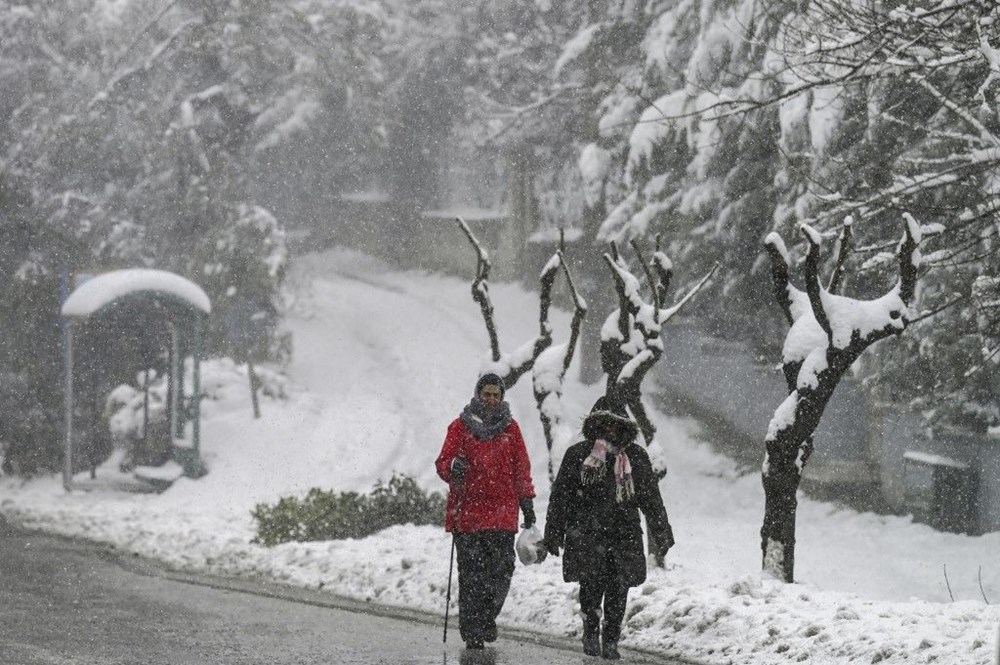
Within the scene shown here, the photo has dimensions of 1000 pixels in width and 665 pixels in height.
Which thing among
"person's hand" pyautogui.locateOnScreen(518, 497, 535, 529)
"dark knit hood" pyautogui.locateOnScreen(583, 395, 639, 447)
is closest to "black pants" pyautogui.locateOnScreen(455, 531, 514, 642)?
"person's hand" pyautogui.locateOnScreen(518, 497, 535, 529)

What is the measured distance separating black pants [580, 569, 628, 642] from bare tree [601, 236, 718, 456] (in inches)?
148

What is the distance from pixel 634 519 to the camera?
8992 mm

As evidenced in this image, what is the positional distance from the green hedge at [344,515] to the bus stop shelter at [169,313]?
6.55 metres

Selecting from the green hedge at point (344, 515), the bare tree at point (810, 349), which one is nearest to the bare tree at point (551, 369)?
the green hedge at point (344, 515)

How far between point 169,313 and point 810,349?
13.5m

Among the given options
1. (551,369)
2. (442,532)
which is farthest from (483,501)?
(442,532)

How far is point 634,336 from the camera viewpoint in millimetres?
13672

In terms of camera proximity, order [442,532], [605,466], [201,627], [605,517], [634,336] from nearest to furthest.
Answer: [605,466] < [605,517] < [201,627] < [634,336] < [442,532]

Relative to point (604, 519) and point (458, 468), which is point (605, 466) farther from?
point (458, 468)

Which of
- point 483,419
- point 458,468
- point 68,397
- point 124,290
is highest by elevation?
point 124,290

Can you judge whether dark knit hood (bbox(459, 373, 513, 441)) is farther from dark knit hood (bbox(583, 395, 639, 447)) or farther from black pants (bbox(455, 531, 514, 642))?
dark knit hood (bbox(583, 395, 639, 447))

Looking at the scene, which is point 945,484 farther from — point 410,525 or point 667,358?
point 667,358

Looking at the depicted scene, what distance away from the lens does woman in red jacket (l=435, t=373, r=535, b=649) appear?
9406 mm

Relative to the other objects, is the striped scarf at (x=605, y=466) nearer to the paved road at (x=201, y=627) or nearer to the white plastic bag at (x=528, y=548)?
the white plastic bag at (x=528, y=548)
